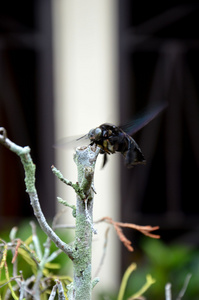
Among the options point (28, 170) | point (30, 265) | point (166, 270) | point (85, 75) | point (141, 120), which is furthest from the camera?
point (85, 75)

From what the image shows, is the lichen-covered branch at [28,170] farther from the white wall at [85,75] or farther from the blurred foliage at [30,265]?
the white wall at [85,75]

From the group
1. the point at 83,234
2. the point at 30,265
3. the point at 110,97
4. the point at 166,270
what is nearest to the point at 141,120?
the point at 83,234

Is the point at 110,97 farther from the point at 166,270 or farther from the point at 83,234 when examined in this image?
the point at 83,234

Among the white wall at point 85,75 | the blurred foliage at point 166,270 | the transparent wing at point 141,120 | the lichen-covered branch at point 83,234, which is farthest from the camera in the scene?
the white wall at point 85,75

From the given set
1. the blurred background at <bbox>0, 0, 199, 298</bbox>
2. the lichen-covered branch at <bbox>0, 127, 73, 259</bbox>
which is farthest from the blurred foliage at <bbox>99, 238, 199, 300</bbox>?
the lichen-covered branch at <bbox>0, 127, 73, 259</bbox>

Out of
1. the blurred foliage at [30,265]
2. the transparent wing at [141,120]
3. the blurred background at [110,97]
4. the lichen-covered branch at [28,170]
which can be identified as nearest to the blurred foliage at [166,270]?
the blurred background at [110,97]

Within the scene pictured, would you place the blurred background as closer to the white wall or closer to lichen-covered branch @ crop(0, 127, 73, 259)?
the white wall
